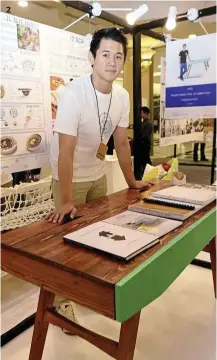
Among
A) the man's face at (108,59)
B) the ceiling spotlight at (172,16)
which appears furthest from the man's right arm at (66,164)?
the ceiling spotlight at (172,16)

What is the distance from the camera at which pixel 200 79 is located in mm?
2451

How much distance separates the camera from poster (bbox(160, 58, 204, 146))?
2809mm

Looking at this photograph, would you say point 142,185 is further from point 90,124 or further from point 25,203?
point 25,203

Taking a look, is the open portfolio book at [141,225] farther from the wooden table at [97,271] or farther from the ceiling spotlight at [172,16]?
the ceiling spotlight at [172,16]

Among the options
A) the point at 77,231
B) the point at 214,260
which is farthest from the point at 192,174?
the point at 77,231

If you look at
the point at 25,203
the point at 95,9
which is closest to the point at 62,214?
the point at 25,203

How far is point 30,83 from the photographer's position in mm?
1813

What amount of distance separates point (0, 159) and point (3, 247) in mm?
742

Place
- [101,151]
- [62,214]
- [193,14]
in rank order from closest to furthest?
1. [62,214]
2. [101,151]
3. [193,14]

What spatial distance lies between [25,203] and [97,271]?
45.5 inches

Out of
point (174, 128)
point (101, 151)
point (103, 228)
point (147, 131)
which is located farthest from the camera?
point (147, 131)

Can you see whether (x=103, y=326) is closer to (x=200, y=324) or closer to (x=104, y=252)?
(x=200, y=324)

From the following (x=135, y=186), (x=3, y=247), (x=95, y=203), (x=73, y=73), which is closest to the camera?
(x=3, y=247)

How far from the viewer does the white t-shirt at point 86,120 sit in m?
1.49
